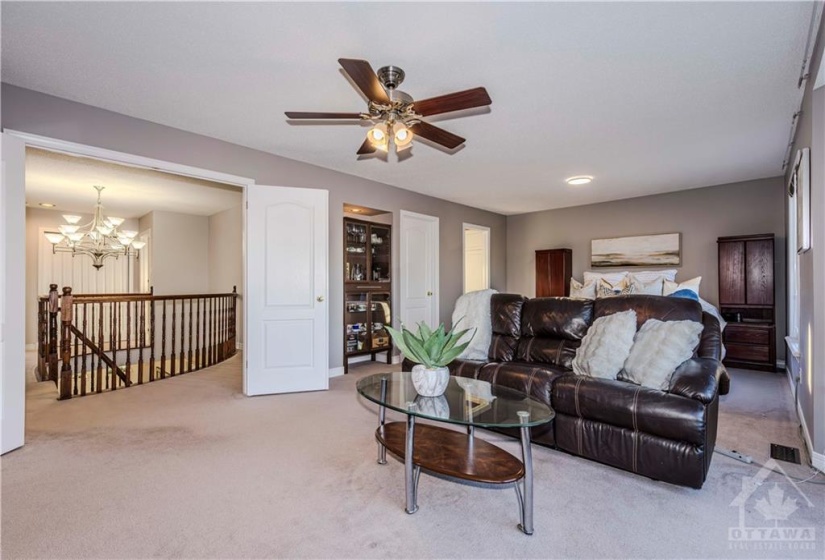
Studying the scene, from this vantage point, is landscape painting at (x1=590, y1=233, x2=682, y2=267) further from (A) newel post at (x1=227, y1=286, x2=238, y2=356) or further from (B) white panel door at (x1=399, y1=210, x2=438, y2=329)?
(A) newel post at (x1=227, y1=286, x2=238, y2=356)

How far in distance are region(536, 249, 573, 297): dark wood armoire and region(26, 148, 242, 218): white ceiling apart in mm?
4967

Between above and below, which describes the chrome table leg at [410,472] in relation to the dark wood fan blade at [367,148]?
below

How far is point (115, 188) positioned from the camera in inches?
220

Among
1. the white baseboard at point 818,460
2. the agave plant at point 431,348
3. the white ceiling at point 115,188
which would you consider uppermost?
the white ceiling at point 115,188

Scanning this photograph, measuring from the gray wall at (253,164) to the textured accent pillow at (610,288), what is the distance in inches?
82.7

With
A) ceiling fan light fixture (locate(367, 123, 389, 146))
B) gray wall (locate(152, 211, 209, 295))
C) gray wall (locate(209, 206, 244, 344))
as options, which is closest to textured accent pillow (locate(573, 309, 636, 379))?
ceiling fan light fixture (locate(367, 123, 389, 146))

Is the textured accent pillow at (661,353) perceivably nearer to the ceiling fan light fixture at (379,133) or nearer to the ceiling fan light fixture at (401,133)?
the ceiling fan light fixture at (401,133)

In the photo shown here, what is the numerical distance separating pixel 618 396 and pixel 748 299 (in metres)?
4.13

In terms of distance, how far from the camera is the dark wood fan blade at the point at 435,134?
2.54 metres

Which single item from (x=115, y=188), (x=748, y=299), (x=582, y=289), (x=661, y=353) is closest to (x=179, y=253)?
(x=115, y=188)

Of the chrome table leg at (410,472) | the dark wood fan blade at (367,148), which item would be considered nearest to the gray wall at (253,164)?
the dark wood fan blade at (367,148)

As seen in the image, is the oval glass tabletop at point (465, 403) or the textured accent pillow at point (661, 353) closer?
the oval glass tabletop at point (465, 403)

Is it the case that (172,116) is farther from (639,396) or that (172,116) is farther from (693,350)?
(693,350)

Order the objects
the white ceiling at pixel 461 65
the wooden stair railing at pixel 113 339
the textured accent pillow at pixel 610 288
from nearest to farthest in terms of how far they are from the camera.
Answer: the white ceiling at pixel 461 65 < the wooden stair railing at pixel 113 339 < the textured accent pillow at pixel 610 288
